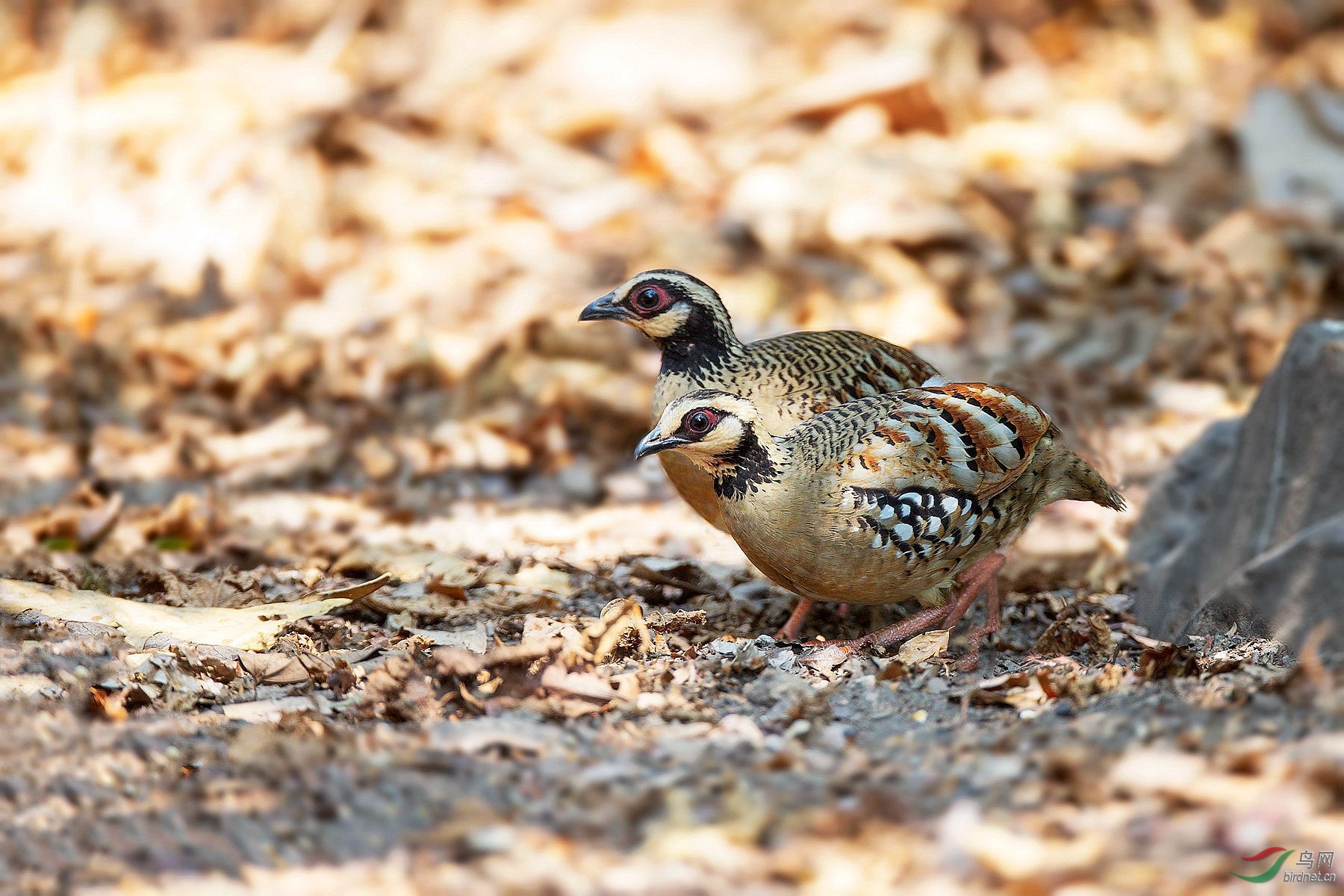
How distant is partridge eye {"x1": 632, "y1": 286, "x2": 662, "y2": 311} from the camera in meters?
5.66

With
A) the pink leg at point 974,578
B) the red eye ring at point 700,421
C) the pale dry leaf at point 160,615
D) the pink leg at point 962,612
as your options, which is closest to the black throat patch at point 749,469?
the red eye ring at point 700,421

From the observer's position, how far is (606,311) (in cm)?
574

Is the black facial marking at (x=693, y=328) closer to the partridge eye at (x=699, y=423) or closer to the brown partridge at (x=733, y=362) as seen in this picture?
the brown partridge at (x=733, y=362)

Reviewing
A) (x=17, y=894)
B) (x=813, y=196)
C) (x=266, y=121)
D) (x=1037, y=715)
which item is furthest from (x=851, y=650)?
(x=266, y=121)

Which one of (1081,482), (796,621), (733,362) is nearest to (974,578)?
(1081,482)

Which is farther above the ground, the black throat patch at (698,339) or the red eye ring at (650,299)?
the red eye ring at (650,299)

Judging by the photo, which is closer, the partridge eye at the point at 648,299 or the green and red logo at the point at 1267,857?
the green and red logo at the point at 1267,857

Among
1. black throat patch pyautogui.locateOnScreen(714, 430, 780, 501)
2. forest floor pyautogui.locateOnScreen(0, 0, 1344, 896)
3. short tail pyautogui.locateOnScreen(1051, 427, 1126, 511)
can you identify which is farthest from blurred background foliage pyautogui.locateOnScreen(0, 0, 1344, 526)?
black throat patch pyautogui.locateOnScreen(714, 430, 780, 501)

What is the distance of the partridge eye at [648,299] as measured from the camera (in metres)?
5.66
